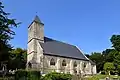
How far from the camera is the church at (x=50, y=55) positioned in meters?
50.8

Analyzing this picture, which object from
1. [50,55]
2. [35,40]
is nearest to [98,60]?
[50,55]

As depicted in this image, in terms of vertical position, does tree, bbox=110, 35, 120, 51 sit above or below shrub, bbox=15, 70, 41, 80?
above

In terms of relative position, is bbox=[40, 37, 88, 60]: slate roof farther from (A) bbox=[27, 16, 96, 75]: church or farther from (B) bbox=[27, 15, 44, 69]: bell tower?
(B) bbox=[27, 15, 44, 69]: bell tower

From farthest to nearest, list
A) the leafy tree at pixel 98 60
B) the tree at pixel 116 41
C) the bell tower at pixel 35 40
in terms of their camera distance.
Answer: the leafy tree at pixel 98 60, the tree at pixel 116 41, the bell tower at pixel 35 40

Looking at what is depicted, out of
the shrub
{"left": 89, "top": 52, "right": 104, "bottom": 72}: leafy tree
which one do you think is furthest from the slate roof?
the shrub

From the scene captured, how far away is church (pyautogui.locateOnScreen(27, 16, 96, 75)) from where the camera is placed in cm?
5078

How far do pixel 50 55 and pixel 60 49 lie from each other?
6.03 m

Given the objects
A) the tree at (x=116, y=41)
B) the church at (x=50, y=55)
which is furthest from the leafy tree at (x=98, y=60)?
the tree at (x=116, y=41)

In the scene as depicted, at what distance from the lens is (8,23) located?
27.0m

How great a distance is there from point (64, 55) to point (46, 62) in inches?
273

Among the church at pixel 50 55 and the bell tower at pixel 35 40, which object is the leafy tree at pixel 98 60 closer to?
the church at pixel 50 55

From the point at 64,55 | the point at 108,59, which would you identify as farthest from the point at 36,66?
the point at 108,59

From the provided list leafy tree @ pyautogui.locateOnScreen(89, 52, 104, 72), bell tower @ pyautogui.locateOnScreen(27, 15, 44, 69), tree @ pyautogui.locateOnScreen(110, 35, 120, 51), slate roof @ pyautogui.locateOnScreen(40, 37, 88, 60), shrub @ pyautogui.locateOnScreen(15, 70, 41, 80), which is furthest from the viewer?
leafy tree @ pyautogui.locateOnScreen(89, 52, 104, 72)

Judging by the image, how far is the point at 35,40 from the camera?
53.6 meters
